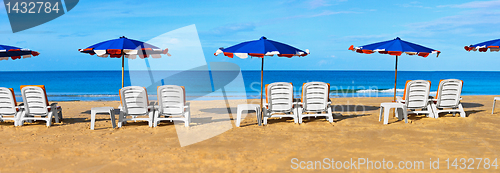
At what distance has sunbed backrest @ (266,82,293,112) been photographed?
711 centimetres

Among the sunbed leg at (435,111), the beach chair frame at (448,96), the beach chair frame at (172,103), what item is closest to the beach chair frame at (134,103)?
the beach chair frame at (172,103)

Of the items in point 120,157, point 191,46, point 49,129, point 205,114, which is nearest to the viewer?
point 120,157

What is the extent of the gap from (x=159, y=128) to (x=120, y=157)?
6.97 ft

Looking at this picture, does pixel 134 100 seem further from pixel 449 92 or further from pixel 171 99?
pixel 449 92

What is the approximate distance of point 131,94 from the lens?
6.85 m

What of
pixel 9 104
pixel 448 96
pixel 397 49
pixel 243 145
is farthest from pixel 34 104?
pixel 448 96

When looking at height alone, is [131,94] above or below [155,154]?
above

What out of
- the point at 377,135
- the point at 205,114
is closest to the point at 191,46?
the point at 205,114

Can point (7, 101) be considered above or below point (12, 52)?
below

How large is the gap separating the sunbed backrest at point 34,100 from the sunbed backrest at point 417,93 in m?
7.56

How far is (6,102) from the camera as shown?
7.00 m

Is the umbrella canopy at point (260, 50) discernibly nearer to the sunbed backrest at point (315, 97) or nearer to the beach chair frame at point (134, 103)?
the sunbed backrest at point (315, 97)

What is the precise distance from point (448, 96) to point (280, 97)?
12.8 feet

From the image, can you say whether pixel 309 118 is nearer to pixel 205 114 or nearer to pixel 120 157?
pixel 205 114
